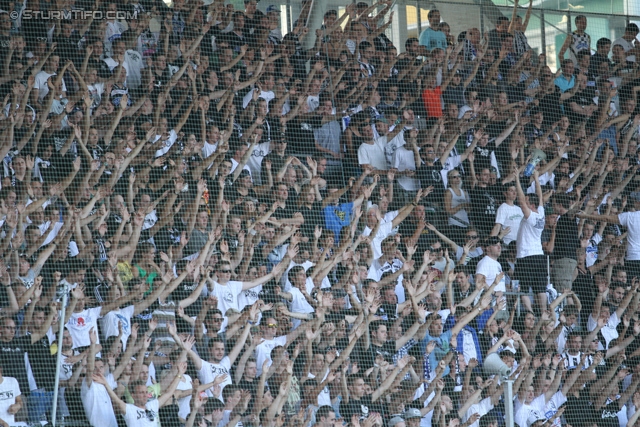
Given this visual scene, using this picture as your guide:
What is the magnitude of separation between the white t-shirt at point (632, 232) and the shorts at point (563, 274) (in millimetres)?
696

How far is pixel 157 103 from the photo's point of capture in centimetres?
898

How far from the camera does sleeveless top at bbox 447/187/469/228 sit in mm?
9555

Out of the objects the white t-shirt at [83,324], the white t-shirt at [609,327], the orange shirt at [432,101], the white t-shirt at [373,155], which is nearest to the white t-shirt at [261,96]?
the white t-shirt at [373,155]

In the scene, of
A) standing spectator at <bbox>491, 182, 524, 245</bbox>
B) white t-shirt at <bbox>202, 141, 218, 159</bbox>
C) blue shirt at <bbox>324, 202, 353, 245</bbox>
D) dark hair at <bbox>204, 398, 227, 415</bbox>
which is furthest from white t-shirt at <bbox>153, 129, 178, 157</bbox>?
standing spectator at <bbox>491, 182, 524, 245</bbox>

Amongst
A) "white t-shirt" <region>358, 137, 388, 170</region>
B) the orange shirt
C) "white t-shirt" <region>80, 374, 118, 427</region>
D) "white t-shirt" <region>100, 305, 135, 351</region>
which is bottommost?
"white t-shirt" <region>80, 374, 118, 427</region>

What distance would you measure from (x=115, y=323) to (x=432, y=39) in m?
4.77

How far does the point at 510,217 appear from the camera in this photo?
9570mm

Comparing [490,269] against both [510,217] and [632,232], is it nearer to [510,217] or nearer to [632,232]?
[510,217]

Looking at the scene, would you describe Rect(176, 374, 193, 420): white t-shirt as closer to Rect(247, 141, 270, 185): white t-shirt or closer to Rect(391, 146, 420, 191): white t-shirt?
Rect(247, 141, 270, 185): white t-shirt

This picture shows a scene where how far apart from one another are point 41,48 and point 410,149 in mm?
3421

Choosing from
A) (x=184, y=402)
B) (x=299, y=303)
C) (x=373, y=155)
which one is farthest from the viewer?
(x=373, y=155)

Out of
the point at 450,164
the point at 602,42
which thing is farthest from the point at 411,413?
the point at 602,42

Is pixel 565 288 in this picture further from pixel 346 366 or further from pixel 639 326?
pixel 346 366

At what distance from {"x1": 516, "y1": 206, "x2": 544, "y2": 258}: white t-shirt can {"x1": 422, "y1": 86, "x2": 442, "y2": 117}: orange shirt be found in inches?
55.8
